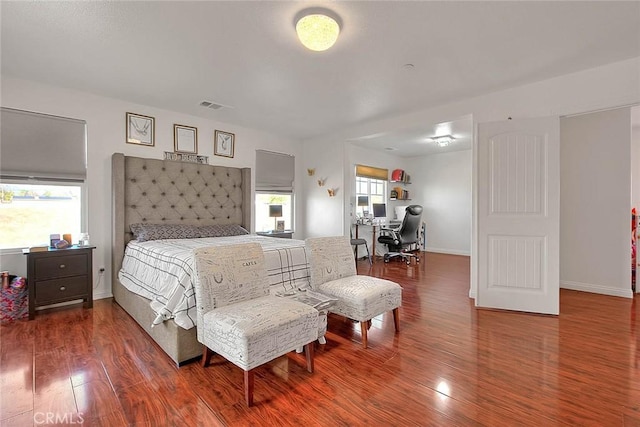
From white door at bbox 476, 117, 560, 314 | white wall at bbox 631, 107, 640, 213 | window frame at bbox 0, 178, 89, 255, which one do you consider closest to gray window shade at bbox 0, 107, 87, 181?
window frame at bbox 0, 178, 89, 255

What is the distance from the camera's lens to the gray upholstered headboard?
136 inches

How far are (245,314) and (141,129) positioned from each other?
125 inches

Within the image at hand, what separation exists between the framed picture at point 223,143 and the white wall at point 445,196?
4.68 meters

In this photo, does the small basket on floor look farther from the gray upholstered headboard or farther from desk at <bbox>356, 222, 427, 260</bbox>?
desk at <bbox>356, 222, 427, 260</bbox>

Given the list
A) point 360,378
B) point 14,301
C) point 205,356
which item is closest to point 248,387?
point 205,356

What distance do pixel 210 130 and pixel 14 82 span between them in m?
2.03

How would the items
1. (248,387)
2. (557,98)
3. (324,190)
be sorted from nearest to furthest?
(248,387), (557,98), (324,190)

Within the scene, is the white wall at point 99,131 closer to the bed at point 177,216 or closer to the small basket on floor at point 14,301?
the bed at point 177,216

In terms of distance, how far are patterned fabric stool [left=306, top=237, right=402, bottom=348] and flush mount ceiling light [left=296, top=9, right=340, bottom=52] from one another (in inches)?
60.9

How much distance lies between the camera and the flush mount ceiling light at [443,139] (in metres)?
5.42

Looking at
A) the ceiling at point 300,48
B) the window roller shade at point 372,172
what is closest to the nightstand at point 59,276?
the ceiling at point 300,48
